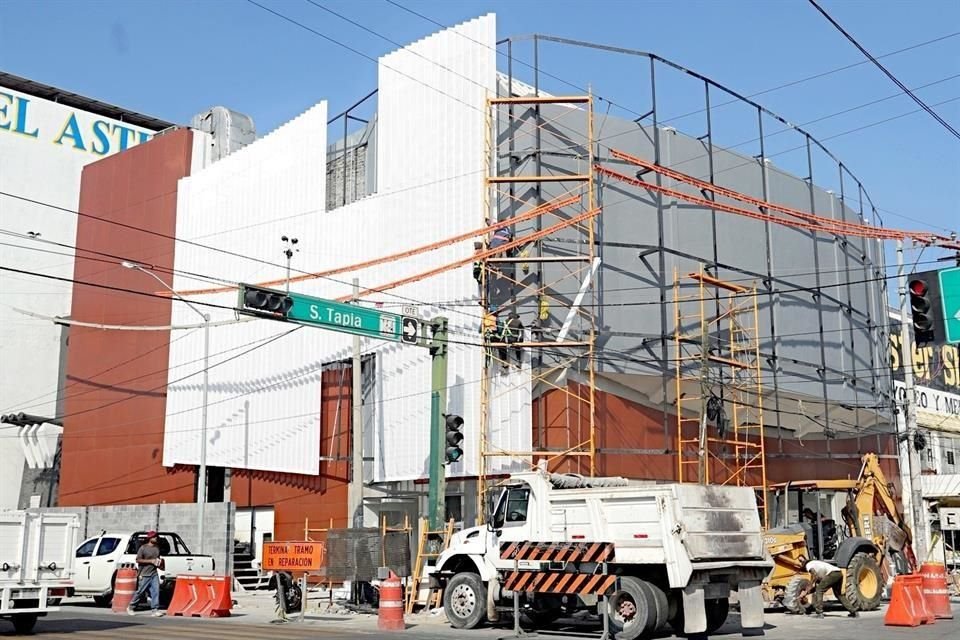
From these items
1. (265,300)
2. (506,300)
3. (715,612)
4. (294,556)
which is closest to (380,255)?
(506,300)

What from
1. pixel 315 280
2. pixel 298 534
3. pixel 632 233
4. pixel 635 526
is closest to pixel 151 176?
pixel 315 280

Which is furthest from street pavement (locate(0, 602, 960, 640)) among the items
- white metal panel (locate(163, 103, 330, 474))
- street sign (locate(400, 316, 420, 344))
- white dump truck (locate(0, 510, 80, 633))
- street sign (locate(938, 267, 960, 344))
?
white metal panel (locate(163, 103, 330, 474))

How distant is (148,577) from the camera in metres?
24.3

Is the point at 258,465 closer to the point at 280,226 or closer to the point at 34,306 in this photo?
the point at 280,226

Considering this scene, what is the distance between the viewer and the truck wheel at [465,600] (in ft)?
62.8

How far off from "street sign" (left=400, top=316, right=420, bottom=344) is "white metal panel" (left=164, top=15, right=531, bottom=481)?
5.84 metres

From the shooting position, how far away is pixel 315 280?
119 feet

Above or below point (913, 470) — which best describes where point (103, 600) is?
below

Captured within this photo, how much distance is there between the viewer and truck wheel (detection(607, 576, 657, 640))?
16.3 m

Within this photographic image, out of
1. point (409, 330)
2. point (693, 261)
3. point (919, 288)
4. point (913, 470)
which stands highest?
point (693, 261)

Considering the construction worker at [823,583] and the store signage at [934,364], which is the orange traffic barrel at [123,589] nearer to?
the construction worker at [823,583]

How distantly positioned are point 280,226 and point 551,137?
36.6ft

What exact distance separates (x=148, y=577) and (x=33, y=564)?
6.86 meters

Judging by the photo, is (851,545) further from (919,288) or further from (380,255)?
(380,255)
